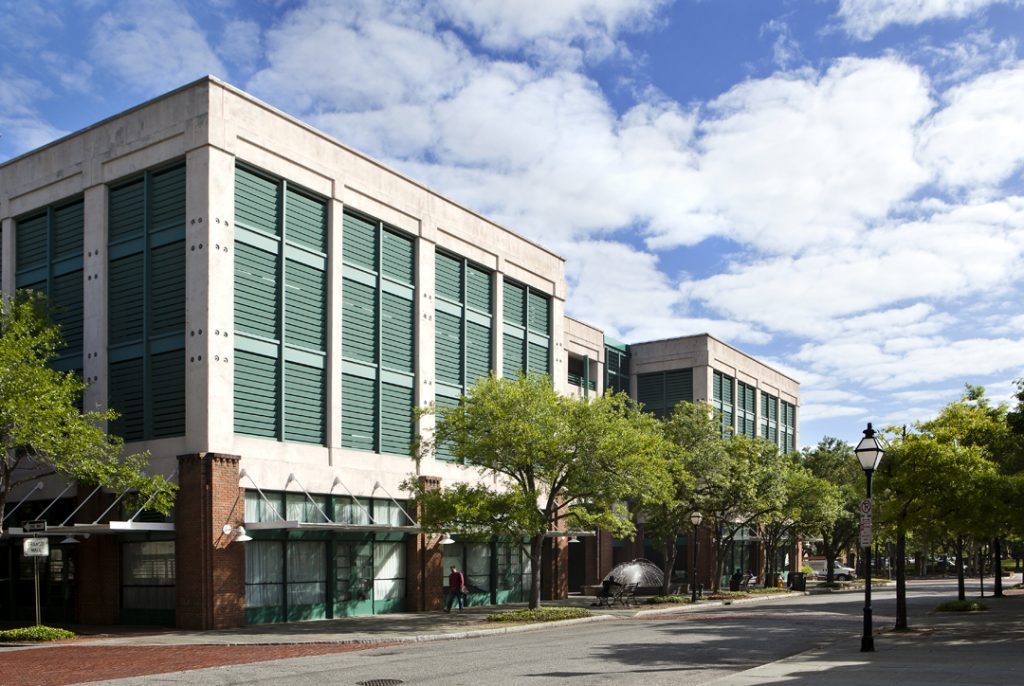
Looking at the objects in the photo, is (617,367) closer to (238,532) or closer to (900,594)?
(900,594)

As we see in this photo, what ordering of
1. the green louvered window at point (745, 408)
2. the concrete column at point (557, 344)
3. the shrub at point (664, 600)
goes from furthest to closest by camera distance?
the green louvered window at point (745, 408) < the concrete column at point (557, 344) < the shrub at point (664, 600)

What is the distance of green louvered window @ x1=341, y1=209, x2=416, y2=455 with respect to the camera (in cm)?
3584

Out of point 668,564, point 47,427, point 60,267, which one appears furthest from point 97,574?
point 668,564

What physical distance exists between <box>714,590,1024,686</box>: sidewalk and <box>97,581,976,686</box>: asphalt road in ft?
2.51

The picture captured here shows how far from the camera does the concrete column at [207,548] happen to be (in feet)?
96.3

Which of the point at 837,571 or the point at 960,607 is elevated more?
the point at 960,607

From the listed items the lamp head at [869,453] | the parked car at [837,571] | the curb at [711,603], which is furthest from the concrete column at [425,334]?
the parked car at [837,571]

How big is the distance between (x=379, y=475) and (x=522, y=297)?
13.2m

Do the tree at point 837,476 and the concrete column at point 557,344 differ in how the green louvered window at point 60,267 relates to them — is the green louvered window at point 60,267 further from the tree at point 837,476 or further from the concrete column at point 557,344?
the tree at point 837,476

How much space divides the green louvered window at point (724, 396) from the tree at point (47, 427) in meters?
43.9

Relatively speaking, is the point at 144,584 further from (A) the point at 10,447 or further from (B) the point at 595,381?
(B) the point at 595,381

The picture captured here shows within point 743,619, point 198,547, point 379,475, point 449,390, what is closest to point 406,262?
point 449,390

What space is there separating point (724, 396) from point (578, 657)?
1956 inches

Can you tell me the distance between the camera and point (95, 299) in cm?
3347
